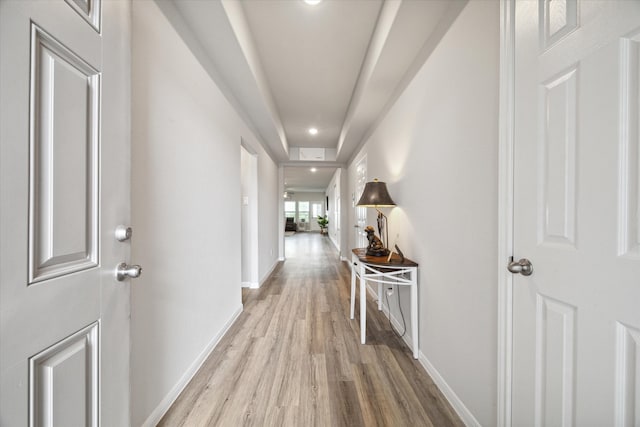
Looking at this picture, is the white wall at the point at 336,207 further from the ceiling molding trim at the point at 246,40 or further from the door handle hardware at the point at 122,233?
the door handle hardware at the point at 122,233

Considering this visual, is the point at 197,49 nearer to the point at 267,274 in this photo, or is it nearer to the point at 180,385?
the point at 180,385

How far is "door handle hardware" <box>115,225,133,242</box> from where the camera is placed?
31.6 inches

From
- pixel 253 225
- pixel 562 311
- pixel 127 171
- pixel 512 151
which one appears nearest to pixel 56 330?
pixel 127 171

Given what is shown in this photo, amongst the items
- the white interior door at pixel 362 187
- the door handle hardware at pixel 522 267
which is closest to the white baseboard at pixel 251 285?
the white interior door at pixel 362 187

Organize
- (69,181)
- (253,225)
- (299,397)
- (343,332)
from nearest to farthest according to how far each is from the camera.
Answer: (69,181) → (299,397) → (343,332) → (253,225)

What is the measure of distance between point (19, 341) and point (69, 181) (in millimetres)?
380

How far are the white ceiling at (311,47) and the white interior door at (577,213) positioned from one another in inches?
32.5

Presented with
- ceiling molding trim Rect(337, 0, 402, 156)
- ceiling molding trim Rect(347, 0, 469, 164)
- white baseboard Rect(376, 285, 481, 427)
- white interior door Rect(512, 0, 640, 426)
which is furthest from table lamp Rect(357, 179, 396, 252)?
white interior door Rect(512, 0, 640, 426)

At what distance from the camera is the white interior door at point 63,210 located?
0.50 m

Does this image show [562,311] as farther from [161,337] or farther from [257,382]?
[161,337]

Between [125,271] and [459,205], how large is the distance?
155 centimetres

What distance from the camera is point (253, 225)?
11.8 feet

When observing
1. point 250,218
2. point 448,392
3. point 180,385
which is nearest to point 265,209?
point 250,218

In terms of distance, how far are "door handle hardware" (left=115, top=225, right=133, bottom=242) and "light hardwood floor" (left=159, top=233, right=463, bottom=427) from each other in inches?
44.1
